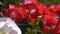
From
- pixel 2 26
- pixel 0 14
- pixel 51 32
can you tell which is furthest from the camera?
pixel 0 14

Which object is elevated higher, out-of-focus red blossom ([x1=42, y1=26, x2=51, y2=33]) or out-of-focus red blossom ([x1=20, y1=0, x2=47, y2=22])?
out-of-focus red blossom ([x1=20, y1=0, x2=47, y2=22])

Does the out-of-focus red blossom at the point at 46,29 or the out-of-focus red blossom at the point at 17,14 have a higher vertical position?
the out-of-focus red blossom at the point at 17,14

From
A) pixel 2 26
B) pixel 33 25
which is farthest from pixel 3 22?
pixel 33 25

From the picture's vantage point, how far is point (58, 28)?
654 mm

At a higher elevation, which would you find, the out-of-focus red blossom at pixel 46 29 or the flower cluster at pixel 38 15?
the flower cluster at pixel 38 15

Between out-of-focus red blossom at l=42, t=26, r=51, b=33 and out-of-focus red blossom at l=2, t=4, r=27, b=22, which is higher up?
out-of-focus red blossom at l=2, t=4, r=27, b=22

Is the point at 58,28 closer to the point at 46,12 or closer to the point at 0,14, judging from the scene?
the point at 46,12

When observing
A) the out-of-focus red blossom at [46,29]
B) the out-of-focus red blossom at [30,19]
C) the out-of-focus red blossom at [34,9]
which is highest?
the out-of-focus red blossom at [34,9]

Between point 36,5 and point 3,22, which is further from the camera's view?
point 36,5

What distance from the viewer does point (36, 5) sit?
724 mm

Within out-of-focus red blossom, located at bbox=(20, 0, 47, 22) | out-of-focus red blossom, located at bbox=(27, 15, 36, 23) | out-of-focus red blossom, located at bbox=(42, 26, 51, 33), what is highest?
out-of-focus red blossom, located at bbox=(20, 0, 47, 22)

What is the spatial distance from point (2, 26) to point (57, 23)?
0.66 ft

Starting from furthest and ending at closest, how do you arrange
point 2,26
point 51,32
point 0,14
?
point 0,14
point 51,32
point 2,26

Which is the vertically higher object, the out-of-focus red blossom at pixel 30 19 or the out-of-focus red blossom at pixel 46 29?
the out-of-focus red blossom at pixel 30 19
